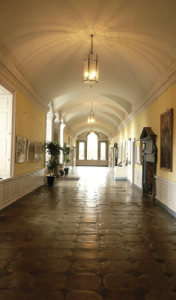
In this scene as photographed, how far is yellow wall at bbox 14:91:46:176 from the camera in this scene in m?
8.10

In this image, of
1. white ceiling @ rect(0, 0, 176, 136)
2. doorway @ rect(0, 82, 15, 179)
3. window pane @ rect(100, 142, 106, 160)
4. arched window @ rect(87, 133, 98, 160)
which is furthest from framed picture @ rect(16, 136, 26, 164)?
window pane @ rect(100, 142, 106, 160)

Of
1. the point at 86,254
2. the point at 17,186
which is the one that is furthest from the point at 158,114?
the point at 86,254

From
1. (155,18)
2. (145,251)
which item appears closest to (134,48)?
(155,18)

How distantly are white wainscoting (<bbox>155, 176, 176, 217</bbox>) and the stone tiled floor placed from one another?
1.27 feet

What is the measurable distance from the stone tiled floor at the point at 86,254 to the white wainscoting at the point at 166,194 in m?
0.39

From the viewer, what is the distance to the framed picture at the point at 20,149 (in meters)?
7.99

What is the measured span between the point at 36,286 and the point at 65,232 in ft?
6.83

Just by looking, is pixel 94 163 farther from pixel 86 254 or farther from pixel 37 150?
pixel 86 254

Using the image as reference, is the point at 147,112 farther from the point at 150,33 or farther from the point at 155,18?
the point at 155,18

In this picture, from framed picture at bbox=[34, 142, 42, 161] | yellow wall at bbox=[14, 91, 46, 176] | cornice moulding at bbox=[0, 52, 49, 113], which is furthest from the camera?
framed picture at bbox=[34, 142, 42, 161]

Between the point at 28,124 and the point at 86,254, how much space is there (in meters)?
6.50

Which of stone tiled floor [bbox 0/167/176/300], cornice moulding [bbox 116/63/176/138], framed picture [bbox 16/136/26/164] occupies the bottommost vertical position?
stone tiled floor [bbox 0/167/176/300]

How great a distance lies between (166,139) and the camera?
7527mm

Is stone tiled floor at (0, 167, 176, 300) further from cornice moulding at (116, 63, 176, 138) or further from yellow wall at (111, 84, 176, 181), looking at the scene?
cornice moulding at (116, 63, 176, 138)
